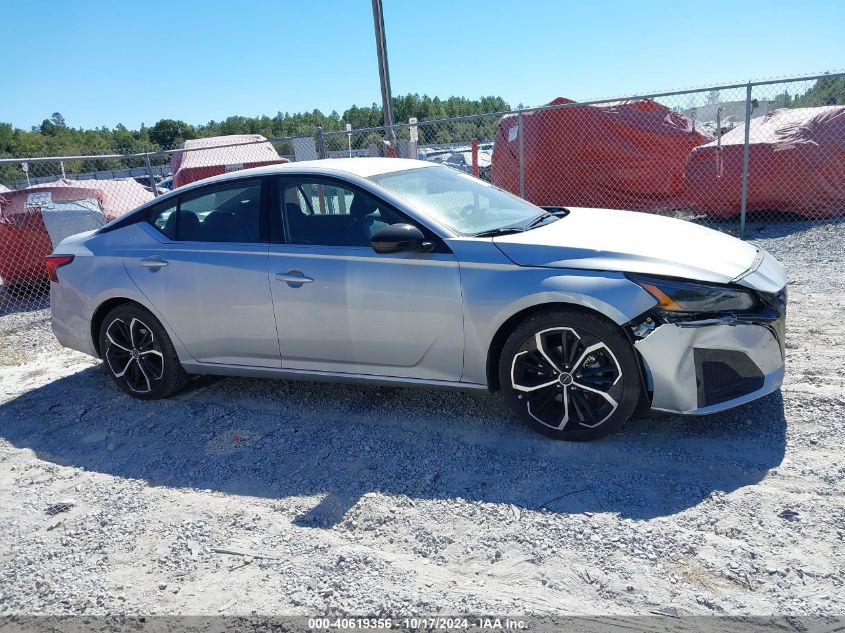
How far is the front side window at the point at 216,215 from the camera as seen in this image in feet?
15.2

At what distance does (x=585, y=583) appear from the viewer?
2.69 metres

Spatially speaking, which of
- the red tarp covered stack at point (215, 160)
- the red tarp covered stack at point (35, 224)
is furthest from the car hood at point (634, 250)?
the red tarp covered stack at point (215, 160)

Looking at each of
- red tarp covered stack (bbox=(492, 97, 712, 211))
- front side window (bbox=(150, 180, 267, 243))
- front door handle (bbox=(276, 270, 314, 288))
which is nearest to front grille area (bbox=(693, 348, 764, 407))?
front door handle (bbox=(276, 270, 314, 288))

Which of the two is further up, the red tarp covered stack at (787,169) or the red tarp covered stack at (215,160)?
the red tarp covered stack at (215,160)

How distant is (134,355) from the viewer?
507cm

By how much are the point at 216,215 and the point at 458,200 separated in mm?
1695

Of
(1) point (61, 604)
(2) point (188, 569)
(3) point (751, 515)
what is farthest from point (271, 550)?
(3) point (751, 515)

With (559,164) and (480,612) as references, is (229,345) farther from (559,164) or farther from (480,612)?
(559,164)

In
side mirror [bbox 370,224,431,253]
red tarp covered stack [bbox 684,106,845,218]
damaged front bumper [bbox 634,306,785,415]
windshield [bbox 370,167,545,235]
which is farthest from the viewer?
red tarp covered stack [bbox 684,106,845,218]

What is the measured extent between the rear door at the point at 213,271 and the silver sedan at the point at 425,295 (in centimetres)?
1

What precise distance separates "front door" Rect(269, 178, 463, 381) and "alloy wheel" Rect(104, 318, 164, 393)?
3.83 ft

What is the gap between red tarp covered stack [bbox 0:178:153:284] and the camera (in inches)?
378

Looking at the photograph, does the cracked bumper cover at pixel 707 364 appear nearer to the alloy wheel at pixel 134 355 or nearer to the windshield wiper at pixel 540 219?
the windshield wiper at pixel 540 219

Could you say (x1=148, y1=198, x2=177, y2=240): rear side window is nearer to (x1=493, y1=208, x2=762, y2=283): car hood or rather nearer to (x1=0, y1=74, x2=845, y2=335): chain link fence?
(x1=493, y1=208, x2=762, y2=283): car hood
